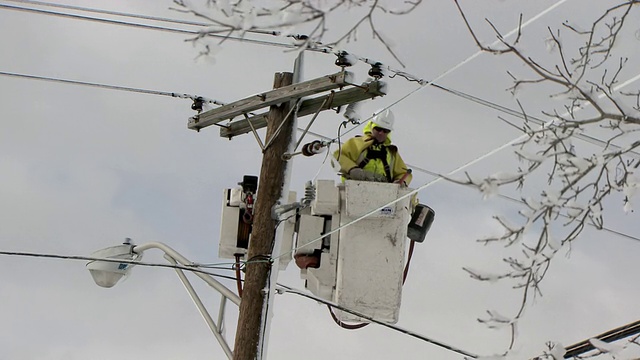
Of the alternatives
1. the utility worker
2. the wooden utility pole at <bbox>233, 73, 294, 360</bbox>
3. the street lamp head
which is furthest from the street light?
the utility worker

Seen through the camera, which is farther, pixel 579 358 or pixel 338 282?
pixel 338 282

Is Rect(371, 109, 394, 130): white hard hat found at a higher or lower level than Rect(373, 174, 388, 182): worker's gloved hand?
higher

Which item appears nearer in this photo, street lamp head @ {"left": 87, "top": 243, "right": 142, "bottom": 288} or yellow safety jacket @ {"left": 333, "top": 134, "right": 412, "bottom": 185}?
yellow safety jacket @ {"left": 333, "top": 134, "right": 412, "bottom": 185}

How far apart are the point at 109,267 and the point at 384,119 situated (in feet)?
9.87

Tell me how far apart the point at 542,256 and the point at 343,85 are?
4830 millimetres

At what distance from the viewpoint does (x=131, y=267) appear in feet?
31.1

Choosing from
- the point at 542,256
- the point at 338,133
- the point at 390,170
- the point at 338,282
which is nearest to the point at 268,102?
the point at 338,133

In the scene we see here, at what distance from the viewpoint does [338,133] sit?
8.82 meters

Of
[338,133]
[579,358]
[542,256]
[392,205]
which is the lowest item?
[579,358]

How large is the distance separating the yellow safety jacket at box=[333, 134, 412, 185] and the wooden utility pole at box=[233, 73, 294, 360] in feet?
1.83

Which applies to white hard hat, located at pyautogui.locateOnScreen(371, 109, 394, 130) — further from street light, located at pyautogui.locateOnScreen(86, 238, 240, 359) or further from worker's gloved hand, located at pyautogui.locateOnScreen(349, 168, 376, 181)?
street light, located at pyautogui.locateOnScreen(86, 238, 240, 359)

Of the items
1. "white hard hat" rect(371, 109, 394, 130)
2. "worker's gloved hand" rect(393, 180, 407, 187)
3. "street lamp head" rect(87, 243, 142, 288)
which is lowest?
"street lamp head" rect(87, 243, 142, 288)

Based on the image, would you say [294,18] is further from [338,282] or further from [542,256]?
[338,282]

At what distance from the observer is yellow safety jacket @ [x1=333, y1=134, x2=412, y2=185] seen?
28.5ft
